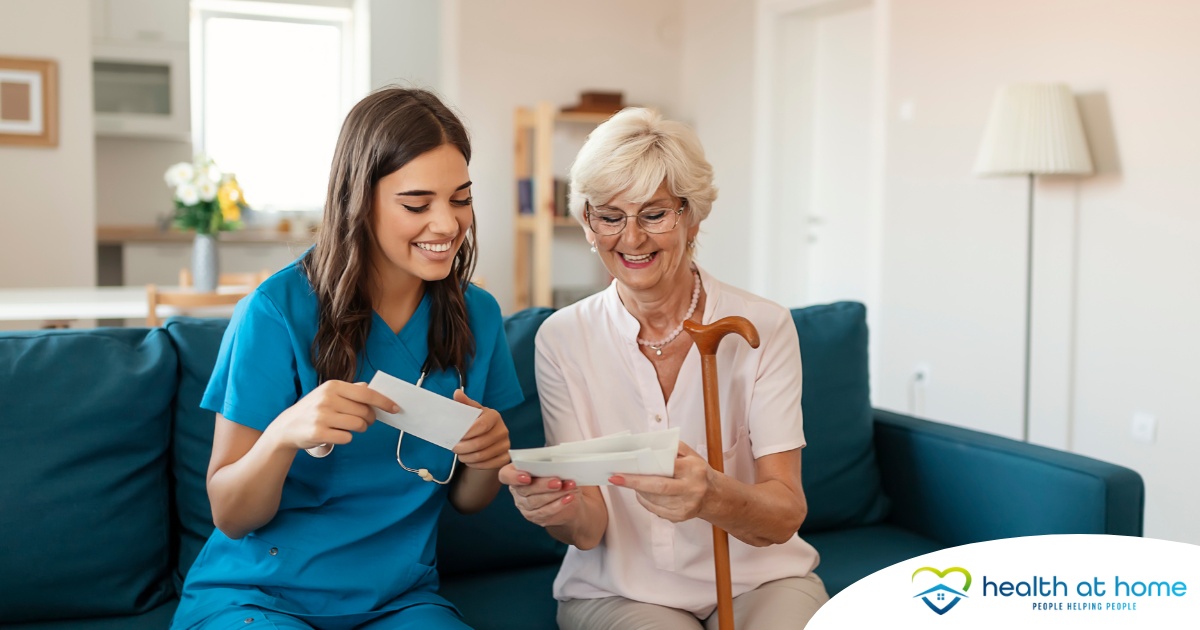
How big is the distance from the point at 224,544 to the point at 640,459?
2.14ft

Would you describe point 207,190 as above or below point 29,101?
below

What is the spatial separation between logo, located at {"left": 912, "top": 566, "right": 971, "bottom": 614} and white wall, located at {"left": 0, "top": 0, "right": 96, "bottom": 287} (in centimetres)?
511

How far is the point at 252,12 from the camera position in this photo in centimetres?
733

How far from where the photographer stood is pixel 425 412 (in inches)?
50.7

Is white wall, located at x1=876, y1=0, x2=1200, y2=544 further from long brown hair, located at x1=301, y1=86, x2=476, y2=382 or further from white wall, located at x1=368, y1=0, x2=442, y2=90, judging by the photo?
white wall, located at x1=368, y1=0, x2=442, y2=90

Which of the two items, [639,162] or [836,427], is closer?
[639,162]

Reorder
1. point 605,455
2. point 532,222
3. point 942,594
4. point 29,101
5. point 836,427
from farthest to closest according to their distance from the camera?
point 532,222
point 29,101
point 836,427
point 605,455
point 942,594

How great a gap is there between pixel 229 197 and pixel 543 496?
3.09m

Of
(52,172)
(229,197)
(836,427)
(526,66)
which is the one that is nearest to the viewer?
(836,427)

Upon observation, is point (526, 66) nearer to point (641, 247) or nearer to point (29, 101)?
point (29, 101)

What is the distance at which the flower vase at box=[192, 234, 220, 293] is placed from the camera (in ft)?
13.3

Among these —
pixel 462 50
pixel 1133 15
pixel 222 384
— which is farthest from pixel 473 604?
pixel 462 50

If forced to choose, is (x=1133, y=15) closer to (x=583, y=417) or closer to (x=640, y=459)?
(x=583, y=417)

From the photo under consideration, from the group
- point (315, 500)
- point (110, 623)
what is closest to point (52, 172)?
point (110, 623)
